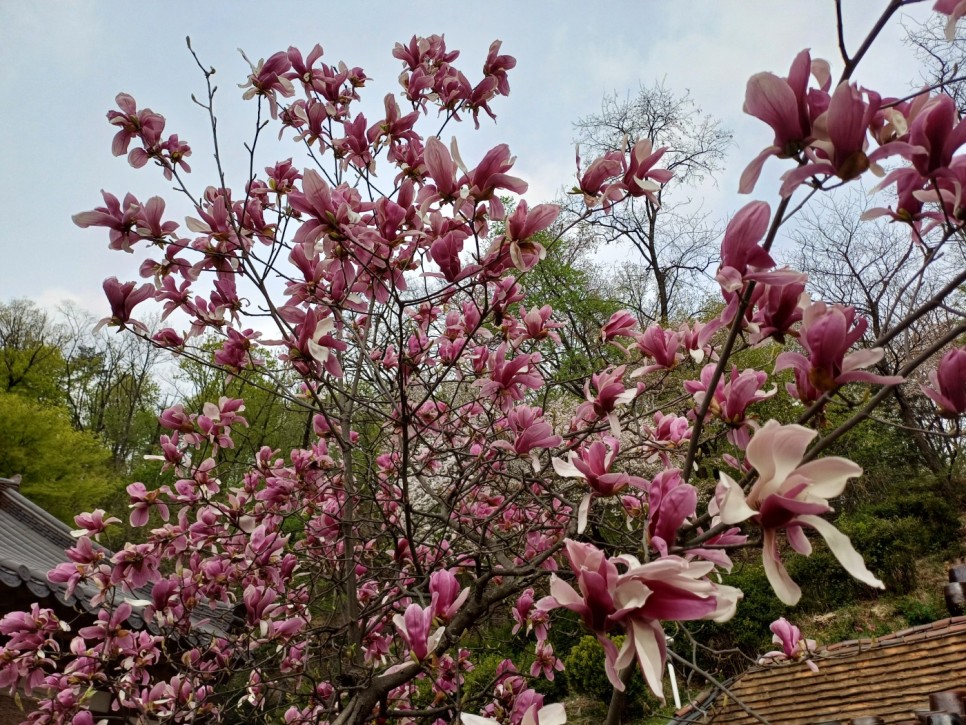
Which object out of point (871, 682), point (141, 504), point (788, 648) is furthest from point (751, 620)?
point (141, 504)

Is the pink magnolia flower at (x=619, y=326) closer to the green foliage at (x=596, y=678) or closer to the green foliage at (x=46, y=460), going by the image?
the green foliage at (x=596, y=678)

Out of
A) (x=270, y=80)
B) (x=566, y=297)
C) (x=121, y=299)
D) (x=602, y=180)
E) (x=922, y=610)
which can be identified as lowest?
(x=121, y=299)

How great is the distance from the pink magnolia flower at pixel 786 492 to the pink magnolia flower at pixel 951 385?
15.6 inches

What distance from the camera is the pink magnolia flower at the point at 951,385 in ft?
2.97

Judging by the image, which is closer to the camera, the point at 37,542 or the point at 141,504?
the point at 141,504

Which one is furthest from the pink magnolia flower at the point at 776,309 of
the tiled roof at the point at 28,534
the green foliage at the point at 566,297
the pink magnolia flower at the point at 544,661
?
the green foliage at the point at 566,297

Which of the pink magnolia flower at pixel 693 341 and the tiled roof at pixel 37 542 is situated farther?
the tiled roof at pixel 37 542

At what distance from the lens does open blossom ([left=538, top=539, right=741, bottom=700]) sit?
63 centimetres

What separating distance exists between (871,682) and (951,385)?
433 cm

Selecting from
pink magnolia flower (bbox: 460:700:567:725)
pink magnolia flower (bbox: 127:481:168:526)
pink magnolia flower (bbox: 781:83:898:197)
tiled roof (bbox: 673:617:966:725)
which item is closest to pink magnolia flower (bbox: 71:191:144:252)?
pink magnolia flower (bbox: 127:481:168:526)

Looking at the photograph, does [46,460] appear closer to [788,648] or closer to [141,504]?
[141,504]

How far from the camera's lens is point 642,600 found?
64 cm

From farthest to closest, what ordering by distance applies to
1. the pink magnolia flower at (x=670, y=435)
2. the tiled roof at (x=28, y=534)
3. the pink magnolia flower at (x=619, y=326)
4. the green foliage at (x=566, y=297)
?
the green foliage at (x=566, y=297) < the tiled roof at (x=28, y=534) < the pink magnolia flower at (x=619, y=326) < the pink magnolia flower at (x=670, y=435)

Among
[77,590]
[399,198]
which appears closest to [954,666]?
[399,198]
